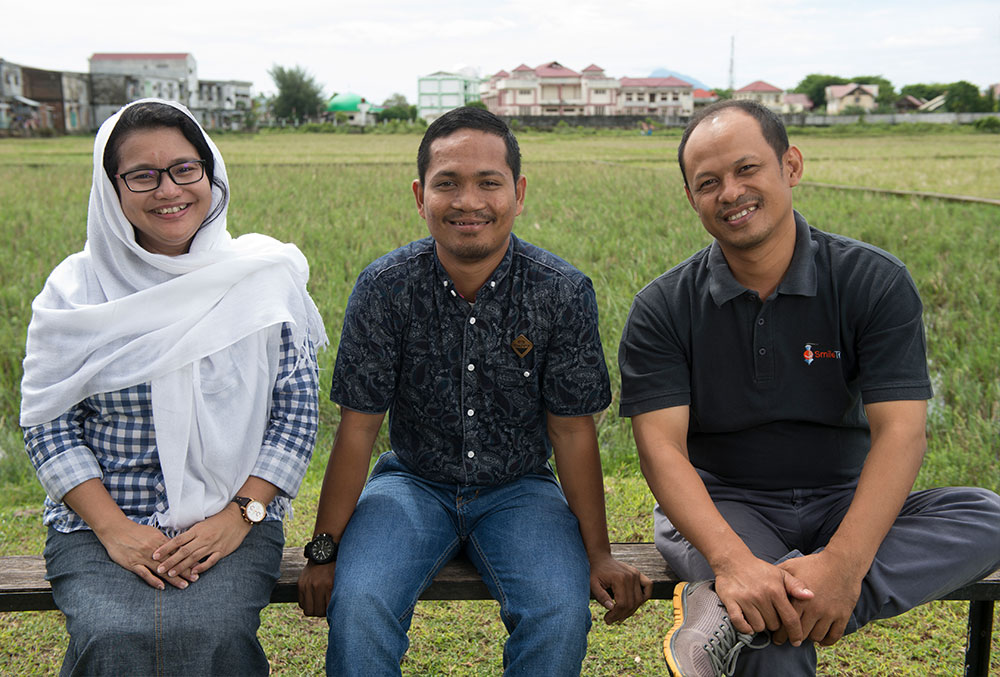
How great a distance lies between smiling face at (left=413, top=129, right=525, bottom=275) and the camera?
187 cm

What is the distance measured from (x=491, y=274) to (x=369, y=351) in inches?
12.7

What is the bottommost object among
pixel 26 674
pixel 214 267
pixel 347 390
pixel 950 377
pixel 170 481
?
pixel 26 674

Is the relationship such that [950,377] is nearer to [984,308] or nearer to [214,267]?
[984,308]

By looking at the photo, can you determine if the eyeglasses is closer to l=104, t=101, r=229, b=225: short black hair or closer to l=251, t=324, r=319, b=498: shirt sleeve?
l=104, t=101, r=229, b=225: short black hair

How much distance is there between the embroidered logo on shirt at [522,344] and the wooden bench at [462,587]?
0.48 meters

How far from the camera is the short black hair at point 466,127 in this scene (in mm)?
1904

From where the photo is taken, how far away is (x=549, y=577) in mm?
1712

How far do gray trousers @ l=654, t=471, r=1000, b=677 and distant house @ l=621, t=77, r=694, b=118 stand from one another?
65.0m

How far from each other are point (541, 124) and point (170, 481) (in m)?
43.9

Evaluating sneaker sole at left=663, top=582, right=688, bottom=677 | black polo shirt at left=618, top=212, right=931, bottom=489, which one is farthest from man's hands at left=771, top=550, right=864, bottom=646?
black polo shirt at left=618, top=212, right=931, bottom=489

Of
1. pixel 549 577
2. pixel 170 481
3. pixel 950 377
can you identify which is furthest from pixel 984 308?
pixel 170 481

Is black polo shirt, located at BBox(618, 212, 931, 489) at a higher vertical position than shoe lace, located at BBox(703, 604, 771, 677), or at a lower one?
higher

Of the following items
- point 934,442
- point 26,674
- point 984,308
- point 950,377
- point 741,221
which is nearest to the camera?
point 741,221

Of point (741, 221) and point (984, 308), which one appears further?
point (984, 308)
